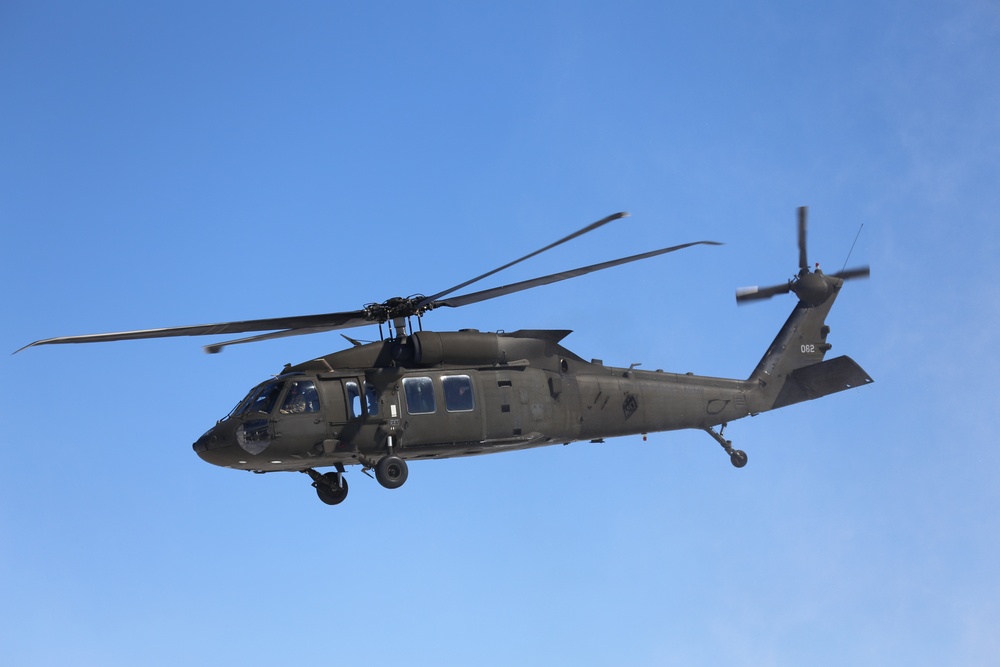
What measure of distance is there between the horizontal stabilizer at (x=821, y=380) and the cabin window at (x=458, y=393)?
364 inches

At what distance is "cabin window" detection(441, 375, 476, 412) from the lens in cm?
2492

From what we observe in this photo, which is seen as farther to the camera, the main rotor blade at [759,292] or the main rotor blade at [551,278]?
the main rotor blade at [759,292]

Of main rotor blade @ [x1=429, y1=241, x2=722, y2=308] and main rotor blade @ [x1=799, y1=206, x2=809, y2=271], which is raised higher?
main rotor blade @ [x1=799, y1=206, x2=809, y2=271]

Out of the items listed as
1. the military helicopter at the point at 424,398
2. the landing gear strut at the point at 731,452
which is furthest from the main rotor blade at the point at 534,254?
the landing gear strut at the point at 731,452

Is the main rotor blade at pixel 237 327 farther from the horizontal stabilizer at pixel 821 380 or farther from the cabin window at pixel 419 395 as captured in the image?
the horizontal stabilizer at pixel 821 380

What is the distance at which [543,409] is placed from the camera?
85.8 feet

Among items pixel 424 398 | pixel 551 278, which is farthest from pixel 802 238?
pixel 424 398

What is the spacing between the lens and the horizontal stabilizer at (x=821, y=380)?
2995 cm

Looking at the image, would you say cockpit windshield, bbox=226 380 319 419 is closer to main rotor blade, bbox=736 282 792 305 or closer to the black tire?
the black tire

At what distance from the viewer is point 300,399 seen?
2391 cm

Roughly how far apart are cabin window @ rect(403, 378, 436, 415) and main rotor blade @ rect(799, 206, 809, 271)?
1202 centimetres

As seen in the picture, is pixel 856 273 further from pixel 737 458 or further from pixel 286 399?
pixel 286 399

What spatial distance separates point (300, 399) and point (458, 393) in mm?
3399

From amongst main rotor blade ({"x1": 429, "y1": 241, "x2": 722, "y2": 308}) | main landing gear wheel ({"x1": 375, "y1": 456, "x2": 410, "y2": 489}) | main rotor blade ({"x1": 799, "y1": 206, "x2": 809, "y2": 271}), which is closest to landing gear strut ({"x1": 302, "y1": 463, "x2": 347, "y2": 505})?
main landing gear wheel ({"x1": 375, "y1": 456, "x2": 410, "y2": 489})
